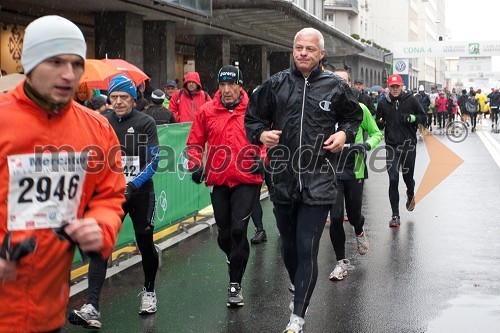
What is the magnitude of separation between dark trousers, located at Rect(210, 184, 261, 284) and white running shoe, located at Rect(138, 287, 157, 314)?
705 mm

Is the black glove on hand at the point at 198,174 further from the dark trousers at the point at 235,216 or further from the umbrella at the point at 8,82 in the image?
the umbrella at the point at 8,82

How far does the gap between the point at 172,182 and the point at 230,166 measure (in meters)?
3.12

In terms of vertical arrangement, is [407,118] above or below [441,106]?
below

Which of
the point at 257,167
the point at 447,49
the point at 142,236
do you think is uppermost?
the point at 447,49

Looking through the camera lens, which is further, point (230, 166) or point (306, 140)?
point (230, 166)

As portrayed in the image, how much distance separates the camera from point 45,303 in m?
2.95

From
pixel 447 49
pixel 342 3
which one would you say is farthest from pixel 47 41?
pixel 342 3

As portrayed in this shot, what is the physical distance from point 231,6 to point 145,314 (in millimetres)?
18462

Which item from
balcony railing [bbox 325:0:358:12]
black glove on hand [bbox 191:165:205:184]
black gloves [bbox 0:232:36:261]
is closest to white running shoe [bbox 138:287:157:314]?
black glove on hand [bbox 191:165:205:184]

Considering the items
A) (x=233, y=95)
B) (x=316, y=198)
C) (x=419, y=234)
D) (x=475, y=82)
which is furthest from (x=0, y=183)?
(x=475, y=82)

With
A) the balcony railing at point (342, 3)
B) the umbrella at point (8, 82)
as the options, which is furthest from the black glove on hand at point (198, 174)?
the balcony railing at point (342, 3)

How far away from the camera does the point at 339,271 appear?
24.2 ft

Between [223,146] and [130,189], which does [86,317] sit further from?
[223,146]

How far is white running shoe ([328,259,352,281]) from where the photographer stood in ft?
24.0
